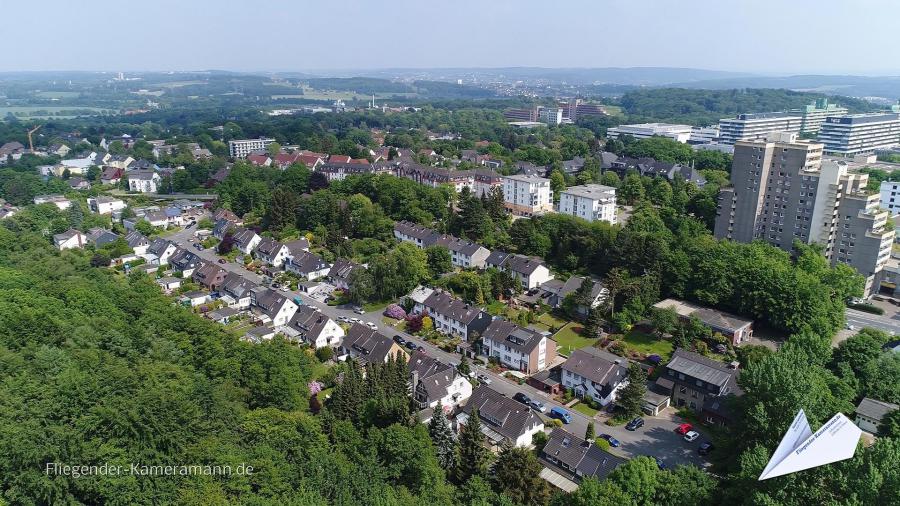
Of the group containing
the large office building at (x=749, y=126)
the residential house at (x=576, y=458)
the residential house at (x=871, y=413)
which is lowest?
the residential house at (x=576, y=458)

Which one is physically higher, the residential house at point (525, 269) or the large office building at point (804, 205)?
the large office building at point (804, 205)

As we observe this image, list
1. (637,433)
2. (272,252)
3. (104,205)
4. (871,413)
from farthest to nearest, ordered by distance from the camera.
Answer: (104,205) → (272,252) → (637,433) → (871,413)

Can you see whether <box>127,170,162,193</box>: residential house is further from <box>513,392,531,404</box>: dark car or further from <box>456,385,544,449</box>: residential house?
<box>456,385,544,449</box>: residential house

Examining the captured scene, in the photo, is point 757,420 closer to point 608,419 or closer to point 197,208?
point 608,419

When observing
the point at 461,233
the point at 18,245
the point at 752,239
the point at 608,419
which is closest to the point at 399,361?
the point at 608,419

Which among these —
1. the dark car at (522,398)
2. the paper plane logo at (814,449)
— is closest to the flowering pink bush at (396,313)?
the dark car at (522,398)

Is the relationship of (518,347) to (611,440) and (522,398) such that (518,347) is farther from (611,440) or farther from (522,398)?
(611,440)

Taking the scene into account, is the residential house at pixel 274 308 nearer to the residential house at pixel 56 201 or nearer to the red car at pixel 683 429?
the red car at pixel 683 429

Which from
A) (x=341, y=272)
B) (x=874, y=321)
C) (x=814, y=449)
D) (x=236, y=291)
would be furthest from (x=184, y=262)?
(x=874, y=321)
